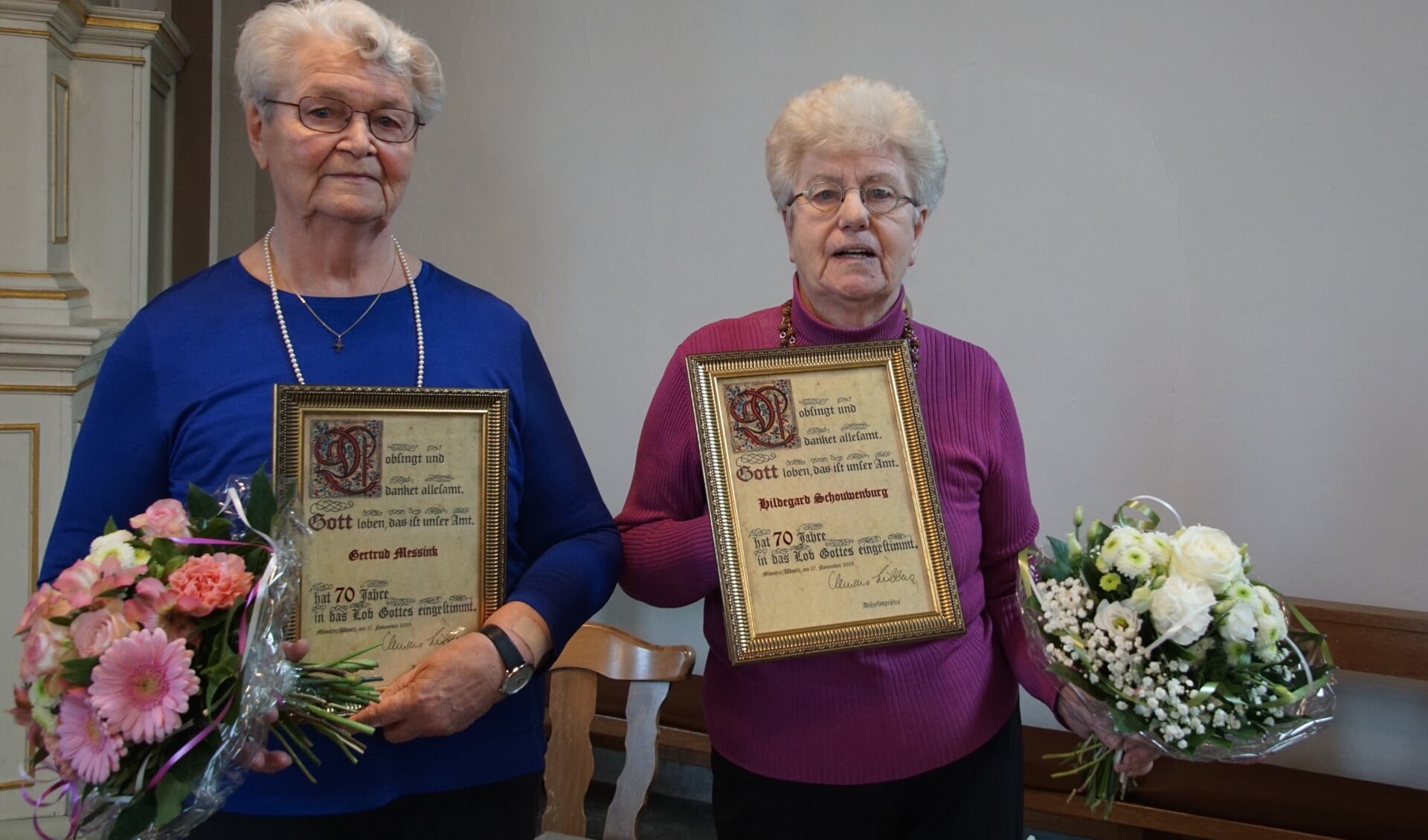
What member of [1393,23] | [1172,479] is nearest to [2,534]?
[1172,479]

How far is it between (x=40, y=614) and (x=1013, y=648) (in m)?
1.46

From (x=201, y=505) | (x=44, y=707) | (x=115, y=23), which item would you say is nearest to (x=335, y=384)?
(x=201, y=505)

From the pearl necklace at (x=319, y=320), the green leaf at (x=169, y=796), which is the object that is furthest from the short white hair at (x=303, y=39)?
the green leaf at (x=169, y=796)

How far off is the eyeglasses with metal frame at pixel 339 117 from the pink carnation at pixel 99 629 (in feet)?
2.47

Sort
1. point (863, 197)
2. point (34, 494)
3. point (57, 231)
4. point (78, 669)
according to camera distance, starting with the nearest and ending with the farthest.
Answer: point (78, 669), point (863, 197), point (34, 494), point (57, 231)

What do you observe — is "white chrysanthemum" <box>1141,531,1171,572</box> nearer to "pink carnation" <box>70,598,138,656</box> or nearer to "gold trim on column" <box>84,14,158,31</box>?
"pink carnation" <box>70,598,138,656</box>

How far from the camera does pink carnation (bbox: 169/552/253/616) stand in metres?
1.23

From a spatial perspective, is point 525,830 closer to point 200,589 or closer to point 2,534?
point 200,589

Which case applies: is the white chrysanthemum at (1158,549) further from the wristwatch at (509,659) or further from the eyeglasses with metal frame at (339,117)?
the eyeglasses with metal frame at (339,117)

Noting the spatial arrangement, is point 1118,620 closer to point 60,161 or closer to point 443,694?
point 443,694

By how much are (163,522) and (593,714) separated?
1.51 metres

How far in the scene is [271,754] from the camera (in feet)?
4.47

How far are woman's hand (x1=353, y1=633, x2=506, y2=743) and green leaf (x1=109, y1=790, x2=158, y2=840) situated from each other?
0.26m

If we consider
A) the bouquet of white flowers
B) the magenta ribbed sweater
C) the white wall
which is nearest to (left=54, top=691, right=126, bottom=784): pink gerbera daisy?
the magenta ribbed sweater
